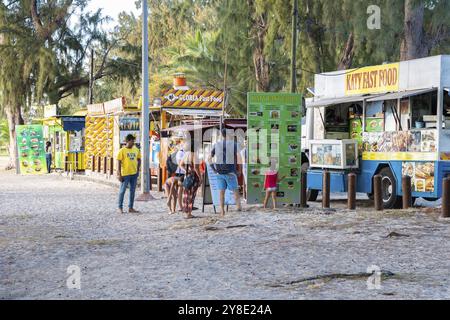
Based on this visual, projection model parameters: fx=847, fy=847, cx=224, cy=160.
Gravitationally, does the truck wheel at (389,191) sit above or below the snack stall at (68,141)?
below

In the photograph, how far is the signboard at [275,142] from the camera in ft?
57.3

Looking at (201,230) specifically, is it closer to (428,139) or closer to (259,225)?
(259,225)

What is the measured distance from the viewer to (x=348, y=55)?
95.0 feet

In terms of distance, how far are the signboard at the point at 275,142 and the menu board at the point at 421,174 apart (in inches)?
89.8

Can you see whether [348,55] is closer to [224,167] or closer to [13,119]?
[224,167]

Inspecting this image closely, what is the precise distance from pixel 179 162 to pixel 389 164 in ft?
15.0

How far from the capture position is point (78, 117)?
38375 mm

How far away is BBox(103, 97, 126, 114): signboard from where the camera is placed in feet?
95.8

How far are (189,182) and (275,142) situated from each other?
2.29m

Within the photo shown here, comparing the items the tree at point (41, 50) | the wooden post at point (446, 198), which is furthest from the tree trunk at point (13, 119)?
the wooden post at point (446, 198)

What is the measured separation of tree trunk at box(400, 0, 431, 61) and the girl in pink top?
24.4 ft

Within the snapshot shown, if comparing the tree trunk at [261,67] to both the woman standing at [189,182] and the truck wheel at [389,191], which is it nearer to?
the truck wheel at [389,191]

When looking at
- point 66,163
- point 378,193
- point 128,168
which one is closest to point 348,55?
point 378,193

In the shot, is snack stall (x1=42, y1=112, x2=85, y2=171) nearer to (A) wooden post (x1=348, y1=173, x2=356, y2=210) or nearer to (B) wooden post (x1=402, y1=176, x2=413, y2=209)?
(A) wooden post (x1=348, y1=173, x2=356, y2=210)
